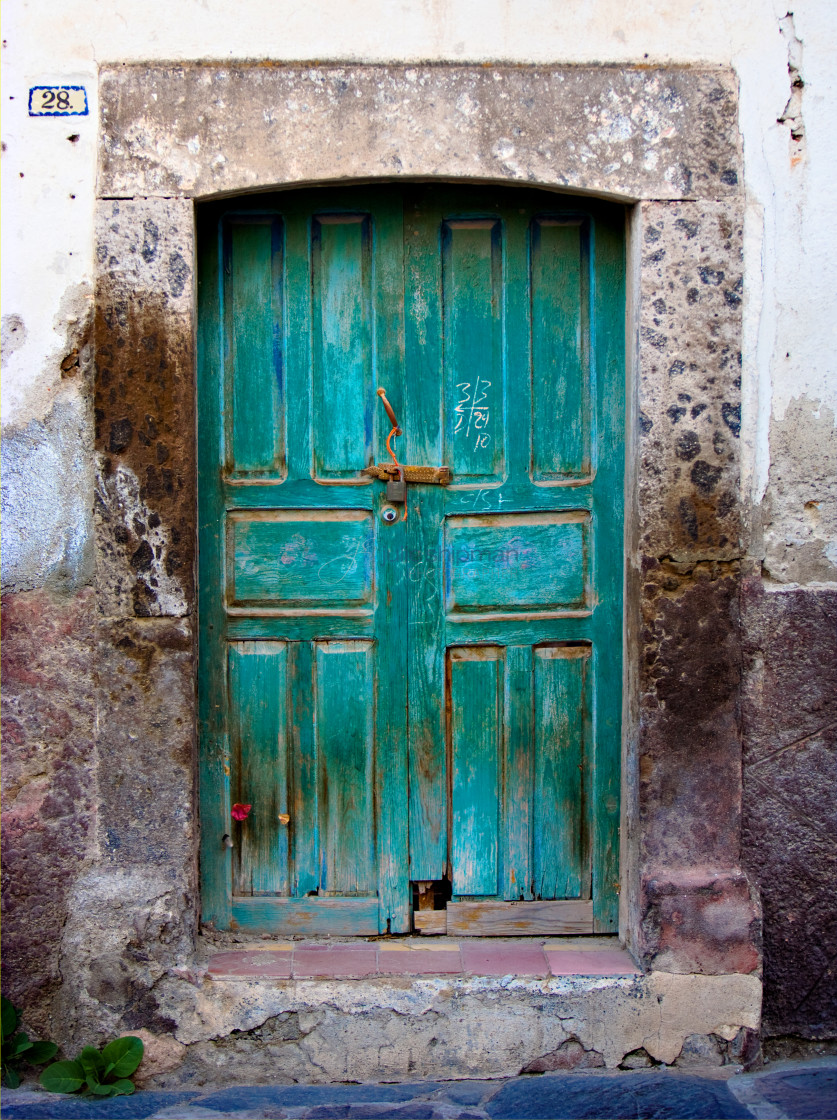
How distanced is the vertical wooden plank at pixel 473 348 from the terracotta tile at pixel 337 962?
4.69 feet

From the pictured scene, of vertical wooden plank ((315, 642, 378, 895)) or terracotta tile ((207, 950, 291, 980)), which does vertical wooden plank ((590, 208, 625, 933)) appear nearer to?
vertical wooden plank ((315, 642, 378, 895))

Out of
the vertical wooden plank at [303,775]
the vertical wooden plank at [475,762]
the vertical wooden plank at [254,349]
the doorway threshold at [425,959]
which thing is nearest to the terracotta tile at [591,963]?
the doorway threshold at [425,959]

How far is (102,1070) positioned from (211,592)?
1.32 meters

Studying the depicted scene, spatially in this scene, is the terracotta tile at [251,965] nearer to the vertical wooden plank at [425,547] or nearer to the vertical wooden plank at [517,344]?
the vertical wooden plank at [425,547]

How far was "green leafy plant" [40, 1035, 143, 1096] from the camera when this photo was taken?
2414 millimetres

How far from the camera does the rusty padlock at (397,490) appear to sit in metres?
2.67

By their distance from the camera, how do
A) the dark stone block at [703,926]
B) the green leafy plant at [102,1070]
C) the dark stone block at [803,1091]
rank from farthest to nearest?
the dark stone block at [703,926]
the green leafy plant at [102,1070]
the dark stone block at [803,1091]

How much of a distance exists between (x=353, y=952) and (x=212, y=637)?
1015 mm

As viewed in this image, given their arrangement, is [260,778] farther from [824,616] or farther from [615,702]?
[824,616]

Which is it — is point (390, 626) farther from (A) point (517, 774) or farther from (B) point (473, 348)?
(B) point (473, 348)

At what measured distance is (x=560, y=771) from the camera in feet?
8.98

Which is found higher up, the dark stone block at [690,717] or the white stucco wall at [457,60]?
the white stucco wall at [457,60]

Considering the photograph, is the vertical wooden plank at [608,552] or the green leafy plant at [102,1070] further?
the vertical wooden plank at [608,552]

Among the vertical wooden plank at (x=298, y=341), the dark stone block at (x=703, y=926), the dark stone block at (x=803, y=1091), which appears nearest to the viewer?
the dark stone block at (x=803, y=1091)
